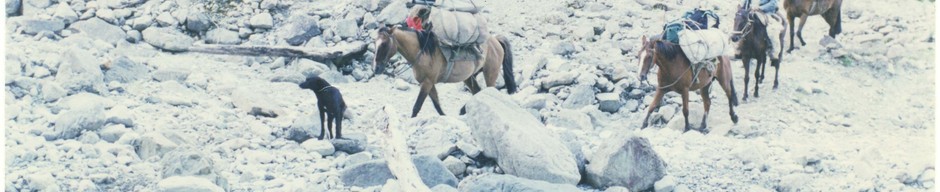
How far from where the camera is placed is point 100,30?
14.0m

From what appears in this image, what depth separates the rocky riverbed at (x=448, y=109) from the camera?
9508 millimetres

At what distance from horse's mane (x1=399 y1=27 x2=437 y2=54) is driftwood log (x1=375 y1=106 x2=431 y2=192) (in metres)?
2.43

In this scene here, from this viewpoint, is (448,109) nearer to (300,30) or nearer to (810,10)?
(300,30)

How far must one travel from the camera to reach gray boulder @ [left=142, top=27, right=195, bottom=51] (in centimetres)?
1388

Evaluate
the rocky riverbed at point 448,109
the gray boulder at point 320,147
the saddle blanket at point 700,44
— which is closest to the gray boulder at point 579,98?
the rocky riverbed at point 448,109

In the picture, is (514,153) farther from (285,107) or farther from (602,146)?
(285,107)

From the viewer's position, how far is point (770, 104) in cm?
1354

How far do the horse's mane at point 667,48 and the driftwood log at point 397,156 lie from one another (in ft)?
11.8

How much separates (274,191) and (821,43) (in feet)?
30.4

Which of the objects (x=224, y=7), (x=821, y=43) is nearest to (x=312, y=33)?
(x=224, y=7)

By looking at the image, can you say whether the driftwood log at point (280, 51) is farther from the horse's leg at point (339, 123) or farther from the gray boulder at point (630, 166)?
the gray boulder at point (630, 166)

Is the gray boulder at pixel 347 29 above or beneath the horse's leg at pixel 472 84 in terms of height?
beneath

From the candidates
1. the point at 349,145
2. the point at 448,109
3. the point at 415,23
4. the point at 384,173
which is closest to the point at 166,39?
the point at 448,109

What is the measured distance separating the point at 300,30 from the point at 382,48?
12.1 feet
